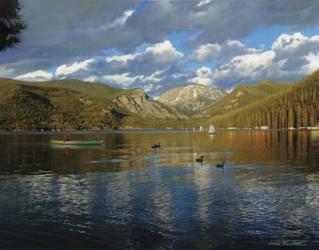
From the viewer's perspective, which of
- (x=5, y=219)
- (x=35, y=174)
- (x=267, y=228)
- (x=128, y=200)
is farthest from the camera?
(x=35, y=174)

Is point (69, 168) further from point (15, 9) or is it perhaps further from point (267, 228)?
point (15, 9)

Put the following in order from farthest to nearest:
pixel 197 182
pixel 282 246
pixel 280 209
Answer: pixel 197 182 → pixel 280 209 → pixel 282 246

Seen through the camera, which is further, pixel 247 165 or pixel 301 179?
pixel 247 165

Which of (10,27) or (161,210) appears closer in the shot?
(10,27)

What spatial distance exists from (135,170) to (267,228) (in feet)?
145

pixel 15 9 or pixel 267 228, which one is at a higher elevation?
pixel 15 9

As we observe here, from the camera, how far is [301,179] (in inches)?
2356

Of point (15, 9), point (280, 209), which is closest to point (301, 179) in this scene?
point (280, 209)
